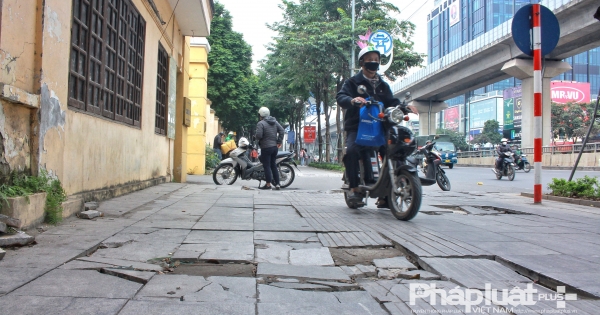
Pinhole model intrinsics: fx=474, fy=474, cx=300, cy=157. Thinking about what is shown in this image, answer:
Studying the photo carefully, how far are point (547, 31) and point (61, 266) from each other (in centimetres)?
688

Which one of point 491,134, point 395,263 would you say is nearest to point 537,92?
point 395,263

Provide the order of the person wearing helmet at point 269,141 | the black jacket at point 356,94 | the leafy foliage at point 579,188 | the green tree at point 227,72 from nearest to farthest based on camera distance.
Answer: the black jacket at point 356,94, the leafy foliage at point 579,188, the person wearing helmet at point 269,141, the green tree at point 227,72

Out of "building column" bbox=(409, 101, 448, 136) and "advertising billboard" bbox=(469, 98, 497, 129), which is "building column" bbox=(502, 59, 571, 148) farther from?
"advertising billboard" bbox=(469, 98, 497, 129)

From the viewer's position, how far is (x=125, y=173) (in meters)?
6.57

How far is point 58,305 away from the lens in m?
2.09

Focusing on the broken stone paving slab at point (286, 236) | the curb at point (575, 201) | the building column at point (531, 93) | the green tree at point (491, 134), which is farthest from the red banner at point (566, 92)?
the broken stone paving slab at point (286, 236)

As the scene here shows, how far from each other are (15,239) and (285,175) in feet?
24.1

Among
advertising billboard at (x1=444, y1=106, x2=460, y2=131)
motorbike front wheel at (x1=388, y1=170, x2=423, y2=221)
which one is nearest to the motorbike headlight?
motorbike front wheel at (x1=388, y1=170, x2=423, y2=221)

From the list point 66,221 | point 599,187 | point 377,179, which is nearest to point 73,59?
point 66,221

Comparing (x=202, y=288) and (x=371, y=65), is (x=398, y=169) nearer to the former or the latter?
(x=371, y=65)

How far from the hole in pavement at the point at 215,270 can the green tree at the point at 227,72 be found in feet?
94.4

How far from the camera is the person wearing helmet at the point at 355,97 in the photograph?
→ 5254 mm

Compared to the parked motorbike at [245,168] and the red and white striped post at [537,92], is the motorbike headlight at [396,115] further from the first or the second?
the parked motorbike at [245,168]

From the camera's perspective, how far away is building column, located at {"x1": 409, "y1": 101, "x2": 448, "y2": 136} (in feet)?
146
